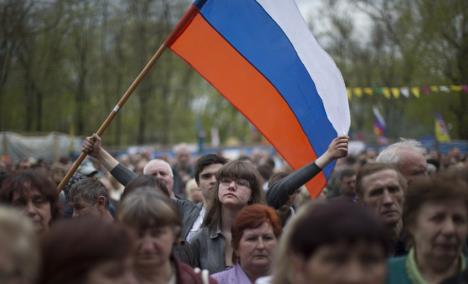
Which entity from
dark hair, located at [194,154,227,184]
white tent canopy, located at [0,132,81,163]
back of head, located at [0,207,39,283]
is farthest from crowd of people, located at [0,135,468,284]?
white tent canopy, located at [0,132,81,163]

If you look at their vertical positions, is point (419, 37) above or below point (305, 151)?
above

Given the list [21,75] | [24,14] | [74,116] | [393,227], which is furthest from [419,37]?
[393,227]

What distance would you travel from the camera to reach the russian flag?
8.09 metres

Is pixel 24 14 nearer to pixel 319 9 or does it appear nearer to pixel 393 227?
pixel 319 9

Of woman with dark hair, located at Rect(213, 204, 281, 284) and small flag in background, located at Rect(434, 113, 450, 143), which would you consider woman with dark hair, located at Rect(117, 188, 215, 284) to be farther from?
small flag in background, located at Rect(434, 113, 450, 143)

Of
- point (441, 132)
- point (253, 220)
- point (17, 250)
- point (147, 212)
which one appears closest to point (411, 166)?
point (253, 220)

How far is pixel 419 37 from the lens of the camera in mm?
29656

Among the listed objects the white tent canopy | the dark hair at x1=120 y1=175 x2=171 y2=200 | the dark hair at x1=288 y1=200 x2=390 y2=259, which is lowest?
the dark hair at x1=288 y1=200 x2=390 y2=259

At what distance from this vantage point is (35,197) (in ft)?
17.3

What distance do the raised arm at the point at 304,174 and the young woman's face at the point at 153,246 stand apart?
245 cm

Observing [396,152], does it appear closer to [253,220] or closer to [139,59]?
[253,220]

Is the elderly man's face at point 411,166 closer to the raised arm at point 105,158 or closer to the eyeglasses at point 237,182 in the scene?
the eyeglasses at point 237,182

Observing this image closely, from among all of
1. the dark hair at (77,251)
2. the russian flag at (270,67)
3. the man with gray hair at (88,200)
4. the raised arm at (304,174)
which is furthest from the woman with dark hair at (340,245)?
the russian flag at (270,67)

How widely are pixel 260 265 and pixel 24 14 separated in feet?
76.8
